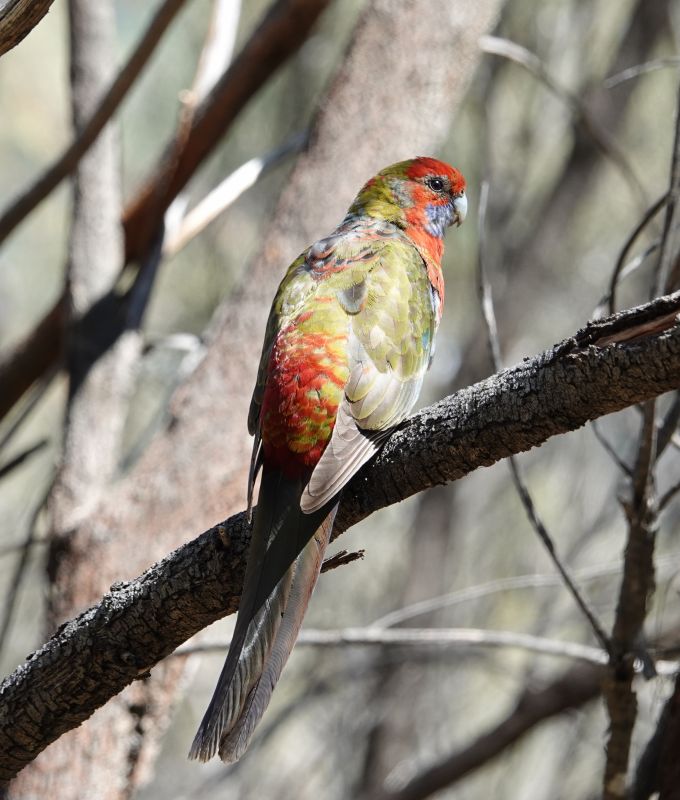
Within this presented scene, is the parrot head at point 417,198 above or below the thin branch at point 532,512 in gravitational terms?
above

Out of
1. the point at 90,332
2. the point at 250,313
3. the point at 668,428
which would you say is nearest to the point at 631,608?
the point at 668,428

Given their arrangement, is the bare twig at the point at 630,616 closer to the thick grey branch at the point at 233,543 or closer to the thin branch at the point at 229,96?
the thick grey branch at the point at 233,543

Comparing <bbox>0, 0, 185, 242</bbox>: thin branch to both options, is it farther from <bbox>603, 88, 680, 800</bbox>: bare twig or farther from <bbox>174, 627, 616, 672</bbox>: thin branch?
<bbox>603, 88, 680, 800</bbox>: bare twig

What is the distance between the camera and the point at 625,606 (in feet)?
8.94

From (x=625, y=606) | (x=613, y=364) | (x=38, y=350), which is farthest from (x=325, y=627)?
(x=613, y=364)

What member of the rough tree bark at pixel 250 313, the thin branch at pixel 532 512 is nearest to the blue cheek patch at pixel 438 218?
the rough tree bark at pixel 250 313

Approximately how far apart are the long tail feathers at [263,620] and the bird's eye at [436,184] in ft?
5.65

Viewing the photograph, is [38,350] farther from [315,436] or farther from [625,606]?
[625,606]

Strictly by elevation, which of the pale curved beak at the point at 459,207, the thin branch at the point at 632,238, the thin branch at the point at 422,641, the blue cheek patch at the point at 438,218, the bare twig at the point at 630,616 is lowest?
the bare twig at the point at 630,616

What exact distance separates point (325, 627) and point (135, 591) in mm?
6021

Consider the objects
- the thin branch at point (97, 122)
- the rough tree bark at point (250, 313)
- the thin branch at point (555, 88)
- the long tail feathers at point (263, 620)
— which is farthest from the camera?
the thin branch at point (555, 88)

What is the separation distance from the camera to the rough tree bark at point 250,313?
3.64 m

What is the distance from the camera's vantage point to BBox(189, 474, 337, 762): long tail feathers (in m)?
2.14

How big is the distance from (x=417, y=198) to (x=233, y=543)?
5.97ft
